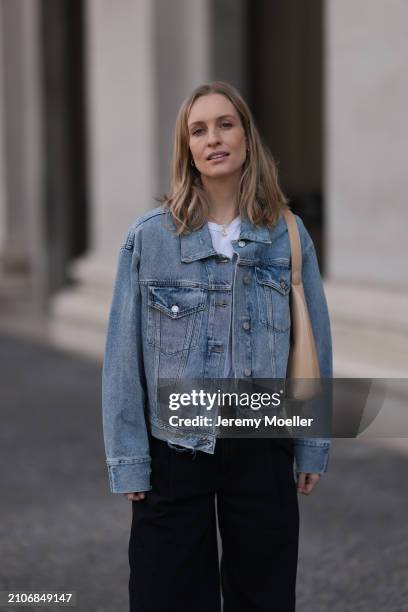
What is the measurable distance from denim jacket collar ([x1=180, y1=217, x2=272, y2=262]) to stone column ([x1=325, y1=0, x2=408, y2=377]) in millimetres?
3990

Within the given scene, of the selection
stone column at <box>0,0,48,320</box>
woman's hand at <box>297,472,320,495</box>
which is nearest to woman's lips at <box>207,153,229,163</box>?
woman's hand at <box>297,472,320,495</box>

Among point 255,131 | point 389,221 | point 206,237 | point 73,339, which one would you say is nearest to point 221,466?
point 206,237

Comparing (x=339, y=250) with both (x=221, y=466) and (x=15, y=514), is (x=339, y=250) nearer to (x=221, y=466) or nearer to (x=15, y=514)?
(x=15, y=514)

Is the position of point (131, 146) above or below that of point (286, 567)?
above

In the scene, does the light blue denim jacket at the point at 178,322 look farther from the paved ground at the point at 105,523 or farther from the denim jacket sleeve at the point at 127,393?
the paved ground at the point at 105,523

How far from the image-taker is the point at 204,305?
2705 millimetres

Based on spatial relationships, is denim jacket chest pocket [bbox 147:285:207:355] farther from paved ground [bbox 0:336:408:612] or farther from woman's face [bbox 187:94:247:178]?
paved ground [bbox 0:336:408:612]

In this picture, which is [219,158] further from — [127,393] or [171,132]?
[171,132]

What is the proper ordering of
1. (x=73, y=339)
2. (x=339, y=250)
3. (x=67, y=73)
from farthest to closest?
(x=67, y=73) → (x=73, y=339) → (x=339, y=250)

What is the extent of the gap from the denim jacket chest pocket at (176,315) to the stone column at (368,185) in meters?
4.03

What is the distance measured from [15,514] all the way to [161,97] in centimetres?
537

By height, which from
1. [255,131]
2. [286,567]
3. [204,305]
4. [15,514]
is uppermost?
[255,131]

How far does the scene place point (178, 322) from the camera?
2.71m

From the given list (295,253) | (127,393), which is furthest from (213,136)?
(127,393)
